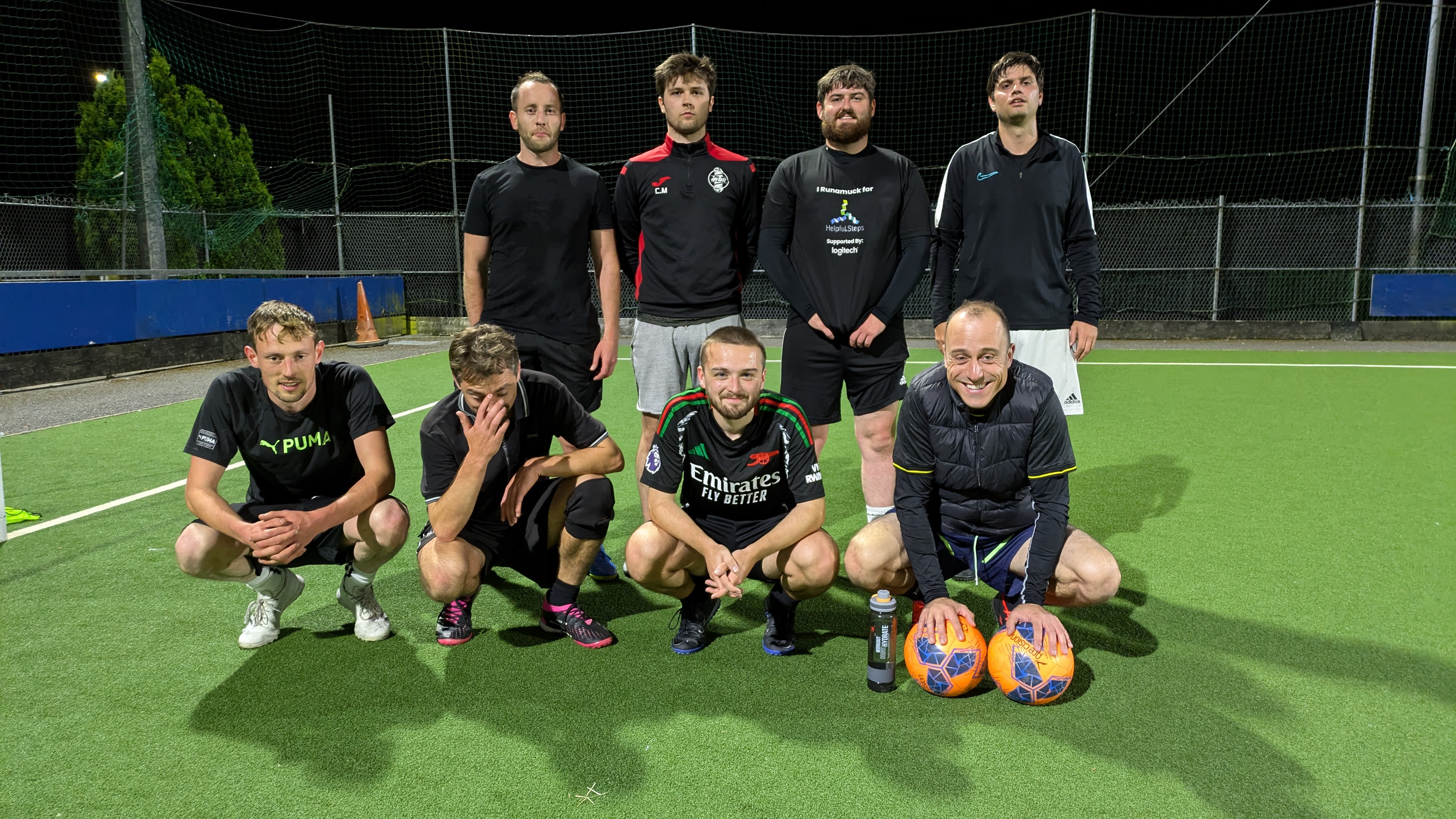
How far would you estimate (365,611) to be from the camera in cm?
332

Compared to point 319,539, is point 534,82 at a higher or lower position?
higher

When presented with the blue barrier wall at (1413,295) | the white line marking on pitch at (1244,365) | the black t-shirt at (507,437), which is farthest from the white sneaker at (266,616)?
the blue barrier wall at (1413,295)

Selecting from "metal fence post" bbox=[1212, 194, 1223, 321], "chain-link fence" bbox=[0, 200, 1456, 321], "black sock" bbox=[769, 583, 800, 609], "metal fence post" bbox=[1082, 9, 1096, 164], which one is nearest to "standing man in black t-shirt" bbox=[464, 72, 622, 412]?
"black sock" bbox=[769, 583, 800, 609]

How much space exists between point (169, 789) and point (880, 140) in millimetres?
16330

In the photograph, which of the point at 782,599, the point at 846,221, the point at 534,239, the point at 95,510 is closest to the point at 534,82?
the point at 534,239

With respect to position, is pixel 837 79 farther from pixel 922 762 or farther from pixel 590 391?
pixel 922 762

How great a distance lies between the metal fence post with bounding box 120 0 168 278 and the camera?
10.8 m

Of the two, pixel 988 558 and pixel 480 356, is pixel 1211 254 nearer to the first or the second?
pixel 988 558

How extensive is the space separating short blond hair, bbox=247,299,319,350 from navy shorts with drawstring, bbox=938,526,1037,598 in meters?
2.23

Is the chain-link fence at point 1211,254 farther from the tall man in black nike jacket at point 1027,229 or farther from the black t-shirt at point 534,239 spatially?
the black t-shirt at point 534,239

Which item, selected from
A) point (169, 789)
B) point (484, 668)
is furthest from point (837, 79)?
point (169, 789)

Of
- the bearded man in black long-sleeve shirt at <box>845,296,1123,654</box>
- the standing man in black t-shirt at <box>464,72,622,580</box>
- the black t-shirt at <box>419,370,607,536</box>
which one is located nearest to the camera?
the bearded man in black long-sleeve shirt at <box>845,296,1123,654</box>

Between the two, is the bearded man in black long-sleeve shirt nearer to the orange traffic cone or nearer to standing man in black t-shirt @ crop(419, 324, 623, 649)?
standing man in black t-shirt @ crop(419, 324, 623, 649)

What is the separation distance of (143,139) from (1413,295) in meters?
17.0
